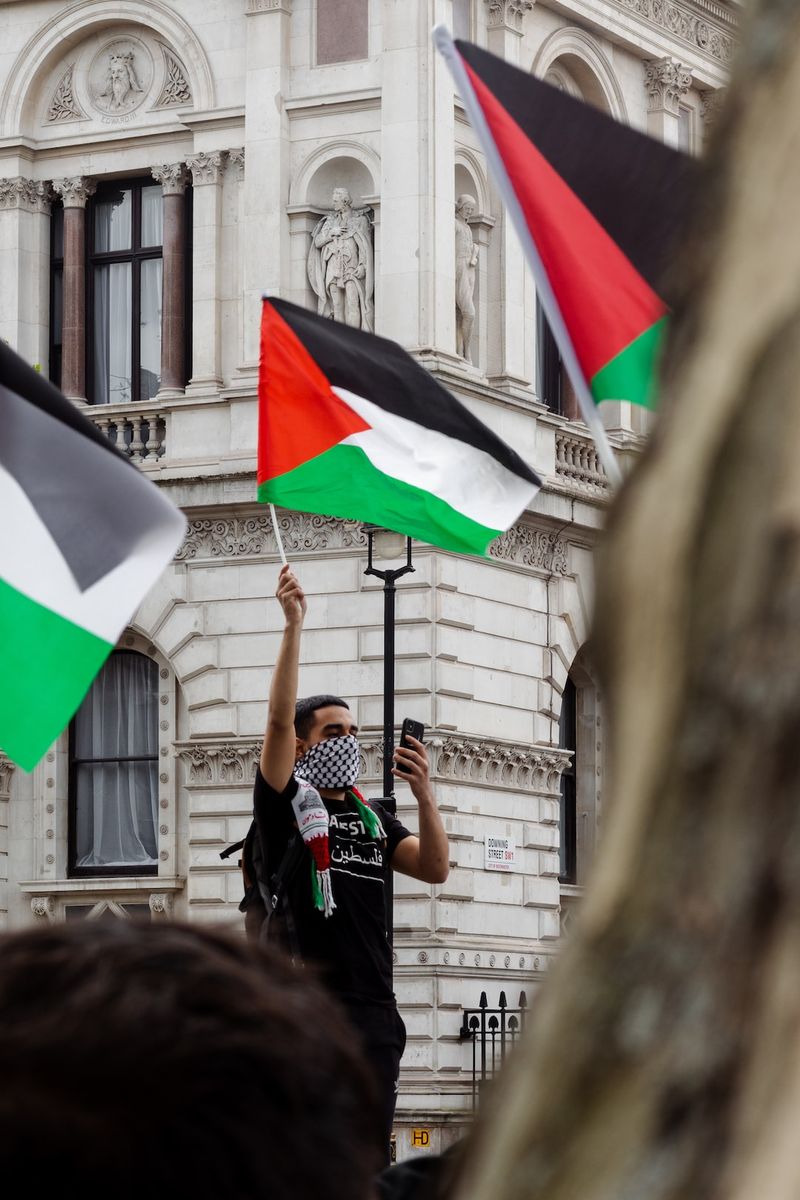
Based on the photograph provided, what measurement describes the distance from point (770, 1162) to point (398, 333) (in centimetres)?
1983

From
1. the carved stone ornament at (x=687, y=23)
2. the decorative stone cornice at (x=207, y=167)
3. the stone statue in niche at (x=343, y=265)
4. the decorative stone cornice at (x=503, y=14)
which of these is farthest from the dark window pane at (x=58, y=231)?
the carved stone ornament at (x=687, y=23)

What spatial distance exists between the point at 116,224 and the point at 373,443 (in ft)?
50.4

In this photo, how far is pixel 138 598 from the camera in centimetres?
488

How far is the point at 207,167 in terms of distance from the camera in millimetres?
21578

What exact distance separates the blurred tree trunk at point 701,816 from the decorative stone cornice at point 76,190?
2195cm

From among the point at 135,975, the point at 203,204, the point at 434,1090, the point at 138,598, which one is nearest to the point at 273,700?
the point at 138,598

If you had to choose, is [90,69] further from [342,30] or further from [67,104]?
[342,30]

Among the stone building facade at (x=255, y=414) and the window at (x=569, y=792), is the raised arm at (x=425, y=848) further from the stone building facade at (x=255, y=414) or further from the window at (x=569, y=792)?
the window at (x=569, y=792)

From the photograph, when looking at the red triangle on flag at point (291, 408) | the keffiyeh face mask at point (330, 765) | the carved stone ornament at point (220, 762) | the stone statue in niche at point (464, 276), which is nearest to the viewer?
the keffiyeh face mask at point (330, 765)

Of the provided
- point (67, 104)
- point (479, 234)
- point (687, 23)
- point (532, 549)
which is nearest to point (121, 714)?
point (532, 549)

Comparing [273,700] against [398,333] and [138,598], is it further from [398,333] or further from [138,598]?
[398,333]

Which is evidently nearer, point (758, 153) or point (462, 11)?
point (758, 153)

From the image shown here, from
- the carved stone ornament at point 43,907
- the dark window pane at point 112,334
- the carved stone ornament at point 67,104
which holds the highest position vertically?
the carved stone ornament at point 67,104

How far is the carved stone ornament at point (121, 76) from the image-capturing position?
22156mm
